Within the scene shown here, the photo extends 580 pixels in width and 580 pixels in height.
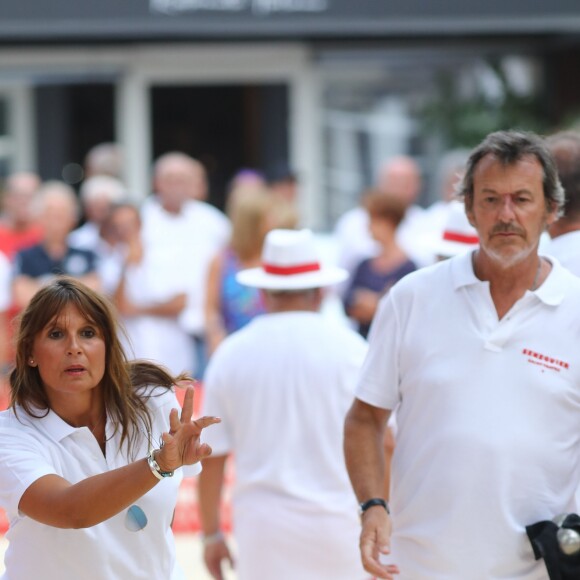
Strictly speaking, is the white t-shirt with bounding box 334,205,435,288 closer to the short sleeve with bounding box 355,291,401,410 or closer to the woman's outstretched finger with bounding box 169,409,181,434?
the short sleeve with bounding box 355,291,401,410

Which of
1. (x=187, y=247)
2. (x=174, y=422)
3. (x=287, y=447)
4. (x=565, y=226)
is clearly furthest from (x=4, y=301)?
(x=174, y=422)

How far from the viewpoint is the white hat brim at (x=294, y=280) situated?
207 inches

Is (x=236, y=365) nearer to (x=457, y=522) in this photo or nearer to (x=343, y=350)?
(x=343, y=350)

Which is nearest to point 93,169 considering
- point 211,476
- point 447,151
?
point 447,151

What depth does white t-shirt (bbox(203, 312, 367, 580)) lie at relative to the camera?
4930 millimetres

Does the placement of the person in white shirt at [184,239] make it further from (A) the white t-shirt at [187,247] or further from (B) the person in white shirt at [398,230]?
(B) the person in white shirt at [398,230]

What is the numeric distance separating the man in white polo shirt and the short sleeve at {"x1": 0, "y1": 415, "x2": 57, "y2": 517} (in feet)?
3.12

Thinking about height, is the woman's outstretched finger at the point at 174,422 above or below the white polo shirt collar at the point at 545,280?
below

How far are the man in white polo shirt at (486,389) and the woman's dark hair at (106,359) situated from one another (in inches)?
29.9

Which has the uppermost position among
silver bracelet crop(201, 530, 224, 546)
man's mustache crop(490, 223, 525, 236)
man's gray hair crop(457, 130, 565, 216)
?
man's gray hair crop(457, 130, 565, 216)

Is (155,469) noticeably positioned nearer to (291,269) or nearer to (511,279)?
(511,279)

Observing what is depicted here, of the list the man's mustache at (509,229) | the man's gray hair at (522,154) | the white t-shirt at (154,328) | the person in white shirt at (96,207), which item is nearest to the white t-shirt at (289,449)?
the man's gray hair at (522,154)

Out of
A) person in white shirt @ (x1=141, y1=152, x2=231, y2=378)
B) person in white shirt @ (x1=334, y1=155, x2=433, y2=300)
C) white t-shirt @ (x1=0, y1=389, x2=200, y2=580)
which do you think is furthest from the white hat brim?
person in white shirt @ (x1=141, y1=152, x2=231, y2=378)

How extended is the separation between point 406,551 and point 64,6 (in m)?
8.57
